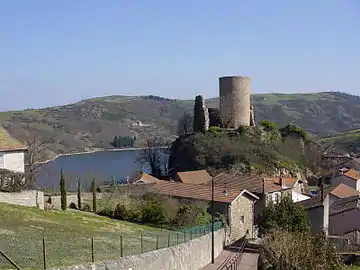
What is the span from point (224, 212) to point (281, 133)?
4346cm

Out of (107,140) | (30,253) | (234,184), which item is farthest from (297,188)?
(107,140)

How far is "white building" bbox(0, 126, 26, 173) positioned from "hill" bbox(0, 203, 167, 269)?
429 cm

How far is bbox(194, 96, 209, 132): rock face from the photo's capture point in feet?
239

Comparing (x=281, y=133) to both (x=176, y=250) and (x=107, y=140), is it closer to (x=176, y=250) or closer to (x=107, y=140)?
(x=176, y=250)

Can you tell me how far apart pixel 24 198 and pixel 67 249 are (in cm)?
1206

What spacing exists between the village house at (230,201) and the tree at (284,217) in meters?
1.33

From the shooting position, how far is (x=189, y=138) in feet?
238

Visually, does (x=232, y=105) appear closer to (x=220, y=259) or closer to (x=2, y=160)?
(x=220, y=259)

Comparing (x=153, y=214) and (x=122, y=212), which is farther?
(x=122, y=212)

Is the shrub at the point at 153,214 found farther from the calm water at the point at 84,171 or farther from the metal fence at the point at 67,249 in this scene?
the calm water at the point at 84,171

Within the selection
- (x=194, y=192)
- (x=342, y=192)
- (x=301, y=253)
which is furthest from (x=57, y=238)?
(x=342, y=192)

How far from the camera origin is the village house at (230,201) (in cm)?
3494

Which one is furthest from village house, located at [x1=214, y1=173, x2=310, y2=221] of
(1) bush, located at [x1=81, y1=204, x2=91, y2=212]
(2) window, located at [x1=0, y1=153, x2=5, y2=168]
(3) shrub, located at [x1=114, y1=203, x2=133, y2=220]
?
(2) window, located at [x1=0, y1=153, x2=5, y2=168]

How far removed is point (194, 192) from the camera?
124 ft
